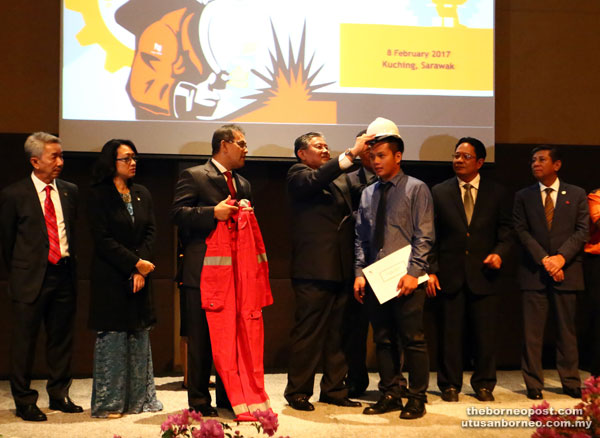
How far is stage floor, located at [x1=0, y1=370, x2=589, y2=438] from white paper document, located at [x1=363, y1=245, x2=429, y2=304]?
701 millimetres

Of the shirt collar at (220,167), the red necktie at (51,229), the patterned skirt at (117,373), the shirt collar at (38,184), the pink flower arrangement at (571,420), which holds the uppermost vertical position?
the shirt collar at (220,167)

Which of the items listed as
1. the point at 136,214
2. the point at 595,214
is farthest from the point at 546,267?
the point at 136,214

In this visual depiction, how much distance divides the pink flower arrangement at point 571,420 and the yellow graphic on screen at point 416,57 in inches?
127

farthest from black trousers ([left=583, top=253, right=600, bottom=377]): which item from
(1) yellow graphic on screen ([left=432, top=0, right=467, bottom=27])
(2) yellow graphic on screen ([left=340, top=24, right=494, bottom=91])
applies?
(1) yellow graphic on screen ([left=432, top=0, right=467, bottom=27])

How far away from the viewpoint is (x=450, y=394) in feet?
13.9

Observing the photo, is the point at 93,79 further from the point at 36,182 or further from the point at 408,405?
the point at 408,405

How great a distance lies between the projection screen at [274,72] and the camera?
481 centimetres

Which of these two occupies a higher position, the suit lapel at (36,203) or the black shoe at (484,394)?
the suit lapel at (36,203)

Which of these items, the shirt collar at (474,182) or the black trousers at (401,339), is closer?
the black trousers at (401,339)

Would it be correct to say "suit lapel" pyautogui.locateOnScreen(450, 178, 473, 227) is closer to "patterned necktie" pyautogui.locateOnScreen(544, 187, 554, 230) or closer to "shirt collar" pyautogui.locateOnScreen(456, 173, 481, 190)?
"shirt collar" pyautogui.locateOnScreen(456, 173, 481, 190)

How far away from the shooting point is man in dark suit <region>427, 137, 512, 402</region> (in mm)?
4293

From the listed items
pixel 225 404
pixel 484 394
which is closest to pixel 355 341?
pixel 484 394

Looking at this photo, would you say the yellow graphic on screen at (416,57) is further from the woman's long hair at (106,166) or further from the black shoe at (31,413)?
the black shoe at (31,413)

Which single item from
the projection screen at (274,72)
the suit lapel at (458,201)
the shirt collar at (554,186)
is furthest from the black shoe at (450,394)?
the projection screen at (274,72)
